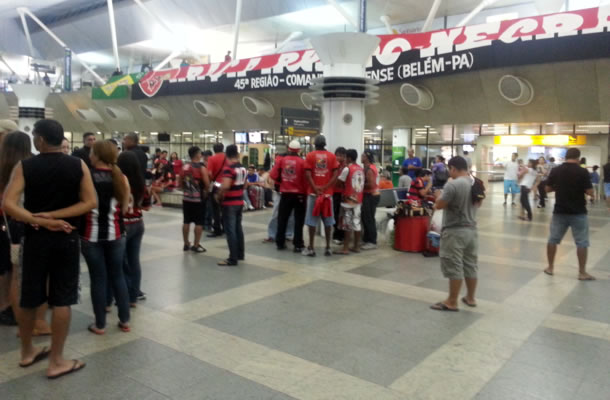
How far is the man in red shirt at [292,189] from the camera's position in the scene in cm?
752

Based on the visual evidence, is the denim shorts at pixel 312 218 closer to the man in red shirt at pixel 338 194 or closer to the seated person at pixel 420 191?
the man in red shirt at pixel 338 194

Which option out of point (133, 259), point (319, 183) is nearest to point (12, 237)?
point (133, 259)

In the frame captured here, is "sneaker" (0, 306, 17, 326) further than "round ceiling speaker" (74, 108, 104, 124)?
No

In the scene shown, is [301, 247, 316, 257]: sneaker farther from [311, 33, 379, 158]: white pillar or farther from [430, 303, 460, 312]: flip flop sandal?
[430, 303, 460, 312]: flip flop sandal

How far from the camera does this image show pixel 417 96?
18078 mm

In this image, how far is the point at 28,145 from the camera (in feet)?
12.3

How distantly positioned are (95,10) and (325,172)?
1393 inches

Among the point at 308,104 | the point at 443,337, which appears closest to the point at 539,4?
the point at 308,104

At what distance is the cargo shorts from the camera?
481cm

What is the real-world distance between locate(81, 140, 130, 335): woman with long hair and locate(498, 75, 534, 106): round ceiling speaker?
1493 centimetres

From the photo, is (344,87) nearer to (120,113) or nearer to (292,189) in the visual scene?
(292,189)

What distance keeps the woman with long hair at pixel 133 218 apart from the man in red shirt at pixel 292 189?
2.91 meters

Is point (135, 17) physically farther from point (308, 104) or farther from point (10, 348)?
point (10, 348)

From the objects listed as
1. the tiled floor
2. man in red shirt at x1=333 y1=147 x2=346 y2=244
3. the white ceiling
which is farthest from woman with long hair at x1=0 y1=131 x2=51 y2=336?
the white ceiling
